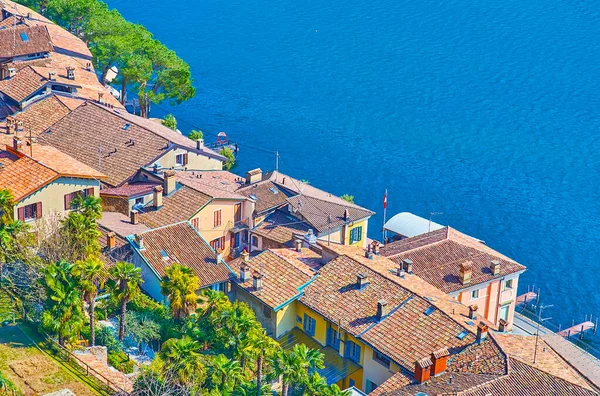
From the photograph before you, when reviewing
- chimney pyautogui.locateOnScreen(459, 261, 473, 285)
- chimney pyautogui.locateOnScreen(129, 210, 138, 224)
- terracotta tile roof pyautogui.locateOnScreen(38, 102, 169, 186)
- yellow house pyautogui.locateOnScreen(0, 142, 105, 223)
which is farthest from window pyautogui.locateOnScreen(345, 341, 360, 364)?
terracotta tile roof pyautogui.locateOnScreen(38, 102, 169, 186)

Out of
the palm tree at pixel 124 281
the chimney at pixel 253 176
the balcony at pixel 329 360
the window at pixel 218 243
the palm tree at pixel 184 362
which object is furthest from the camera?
the chimney at pixel 253 176

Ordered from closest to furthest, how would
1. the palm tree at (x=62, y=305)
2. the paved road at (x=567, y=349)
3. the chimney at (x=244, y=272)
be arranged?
1. the palm tree at (x=62, y=305)
2. the chimney at (x=244, y=272)
3. the paved road at (x=567, y=349)

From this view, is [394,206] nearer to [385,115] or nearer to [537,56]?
[385,115]

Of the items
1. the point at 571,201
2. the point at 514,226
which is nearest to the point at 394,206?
the point at 514,226

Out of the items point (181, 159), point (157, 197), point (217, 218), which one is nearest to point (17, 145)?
point (157, 197)

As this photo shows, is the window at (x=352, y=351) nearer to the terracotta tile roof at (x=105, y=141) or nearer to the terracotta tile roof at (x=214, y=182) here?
the terracotta tile roof at (x=214, y=182)

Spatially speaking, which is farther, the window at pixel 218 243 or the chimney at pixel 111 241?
the window at pixel 218 243

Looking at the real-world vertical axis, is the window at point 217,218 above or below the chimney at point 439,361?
above

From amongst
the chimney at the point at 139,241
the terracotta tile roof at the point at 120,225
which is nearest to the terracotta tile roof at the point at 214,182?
the terracotta tile roof at the point at 120,225
